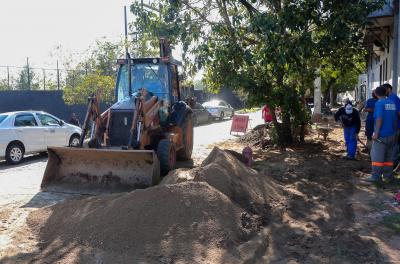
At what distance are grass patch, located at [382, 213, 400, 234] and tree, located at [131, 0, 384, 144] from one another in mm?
4944

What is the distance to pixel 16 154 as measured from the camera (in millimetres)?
12672

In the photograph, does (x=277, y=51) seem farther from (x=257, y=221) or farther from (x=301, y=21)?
(x=257, y=221)

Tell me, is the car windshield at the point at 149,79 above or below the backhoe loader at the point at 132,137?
above

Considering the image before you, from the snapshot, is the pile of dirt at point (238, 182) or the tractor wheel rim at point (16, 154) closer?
the pile of dirt at point (238, 182)

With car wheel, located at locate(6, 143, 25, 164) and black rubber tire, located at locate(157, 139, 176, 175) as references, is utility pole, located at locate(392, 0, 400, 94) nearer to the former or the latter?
black rubber tire, located at locate(157, 139, 176, 175)

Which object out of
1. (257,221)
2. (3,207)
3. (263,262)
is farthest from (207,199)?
(3,207)

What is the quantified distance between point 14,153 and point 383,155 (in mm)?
9601

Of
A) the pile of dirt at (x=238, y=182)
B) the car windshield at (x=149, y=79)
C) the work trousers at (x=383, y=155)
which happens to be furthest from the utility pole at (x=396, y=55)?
the car windshield at (x=149, y=79)

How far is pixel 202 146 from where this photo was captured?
1619 centimetres

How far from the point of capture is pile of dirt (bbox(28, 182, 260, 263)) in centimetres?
527

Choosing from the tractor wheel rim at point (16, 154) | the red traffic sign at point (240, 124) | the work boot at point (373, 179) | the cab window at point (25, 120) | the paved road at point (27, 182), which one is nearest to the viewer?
the paved road at point (27, 182)

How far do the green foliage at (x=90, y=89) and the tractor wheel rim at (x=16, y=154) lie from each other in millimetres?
9530

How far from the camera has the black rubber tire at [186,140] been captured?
11.8 metres

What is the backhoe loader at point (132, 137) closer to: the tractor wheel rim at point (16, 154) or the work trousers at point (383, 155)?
the tractor wheel rim at point (16, 154)
